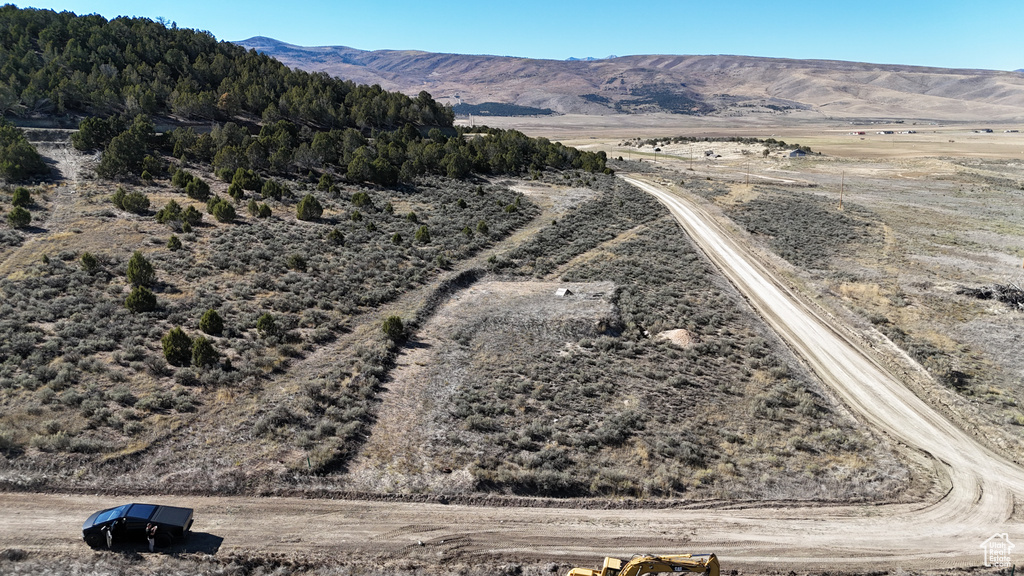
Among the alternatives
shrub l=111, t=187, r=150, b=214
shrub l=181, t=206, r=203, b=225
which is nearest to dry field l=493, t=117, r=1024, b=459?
shrub l=181, t=206, r=203, b=225

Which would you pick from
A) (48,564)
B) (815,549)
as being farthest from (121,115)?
(815,549)

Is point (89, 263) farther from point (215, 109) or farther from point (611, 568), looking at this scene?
point (215, 109)

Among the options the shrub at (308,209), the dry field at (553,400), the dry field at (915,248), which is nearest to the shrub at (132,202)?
the dry field at (553,400)

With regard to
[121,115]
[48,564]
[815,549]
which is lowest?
[815,549]

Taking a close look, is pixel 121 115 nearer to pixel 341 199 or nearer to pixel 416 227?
pixel 341 199

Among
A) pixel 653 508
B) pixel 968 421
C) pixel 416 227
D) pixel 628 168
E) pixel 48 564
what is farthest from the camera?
pixel 628 168

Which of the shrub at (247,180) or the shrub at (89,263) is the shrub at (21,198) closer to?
the shrub at (247,180)
